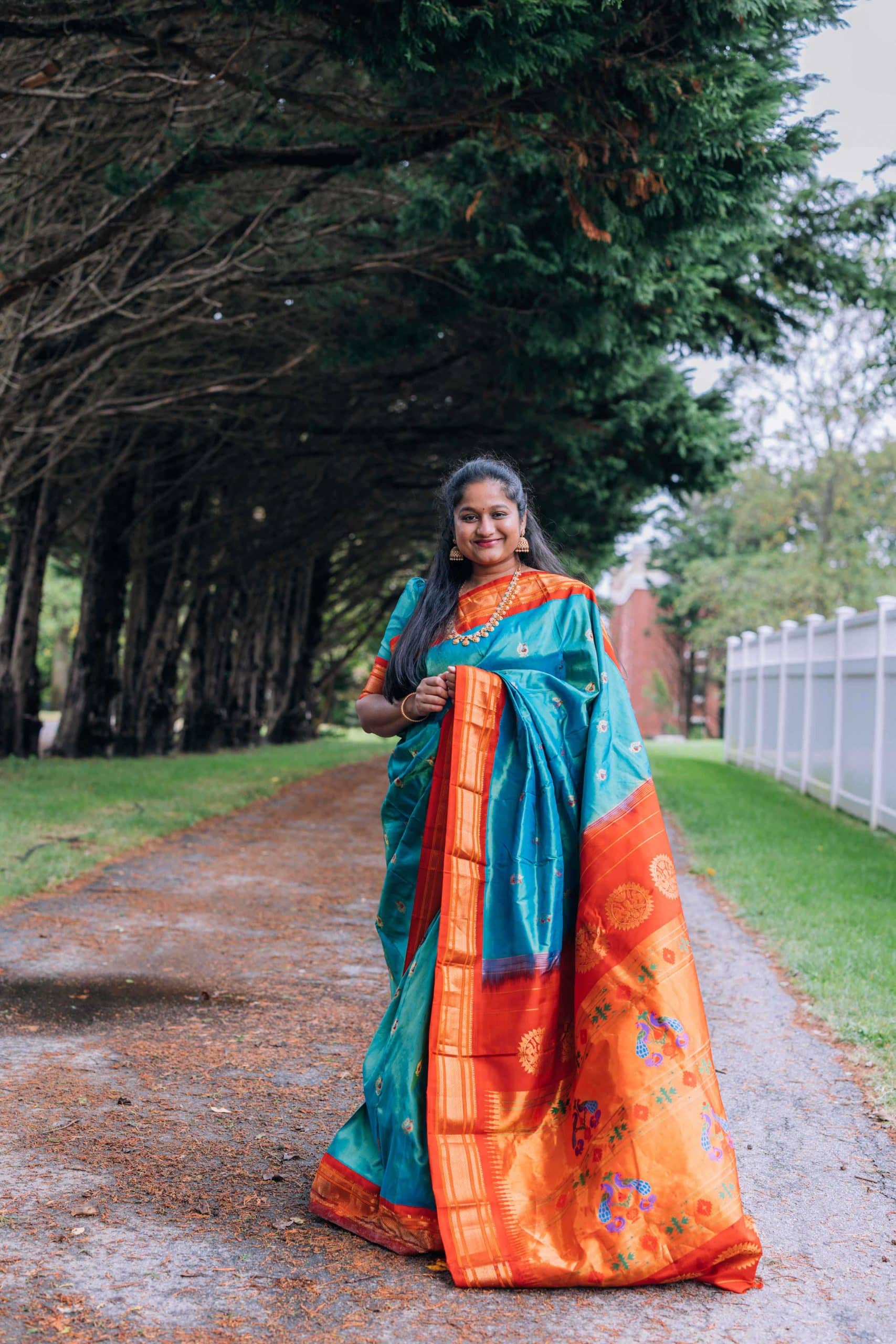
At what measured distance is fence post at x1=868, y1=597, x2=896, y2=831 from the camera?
1137 cm

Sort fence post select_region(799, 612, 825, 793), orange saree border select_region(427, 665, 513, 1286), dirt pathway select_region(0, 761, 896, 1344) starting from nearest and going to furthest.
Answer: dirt pathway select_region(0, 761, 896, 1344) < orange saree border select_region(427, 665, 513, 1286) < fence post select_region(799, 612, 825, 793)

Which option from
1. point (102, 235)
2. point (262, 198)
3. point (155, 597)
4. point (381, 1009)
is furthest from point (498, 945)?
point (155, 597)

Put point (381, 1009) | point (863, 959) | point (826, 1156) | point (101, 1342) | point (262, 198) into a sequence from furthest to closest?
point (262, 198), point (863, 959), point (381, 1009), point (826, 1156), point (101, 1342)

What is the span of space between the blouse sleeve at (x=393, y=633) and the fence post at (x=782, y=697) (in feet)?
→ 46.7

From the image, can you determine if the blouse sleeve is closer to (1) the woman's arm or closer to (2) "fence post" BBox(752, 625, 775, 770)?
(1) the woman's arm

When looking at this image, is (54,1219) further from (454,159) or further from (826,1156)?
(454,159)

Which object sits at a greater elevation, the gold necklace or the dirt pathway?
the gold necklace

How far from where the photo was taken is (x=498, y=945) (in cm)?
319

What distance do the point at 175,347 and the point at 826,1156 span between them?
11620mm

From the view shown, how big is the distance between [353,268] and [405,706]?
818cm

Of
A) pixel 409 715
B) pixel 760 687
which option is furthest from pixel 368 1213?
pixel 760 687

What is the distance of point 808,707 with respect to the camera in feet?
51.5

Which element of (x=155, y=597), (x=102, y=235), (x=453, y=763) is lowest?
(x=453, y=763)

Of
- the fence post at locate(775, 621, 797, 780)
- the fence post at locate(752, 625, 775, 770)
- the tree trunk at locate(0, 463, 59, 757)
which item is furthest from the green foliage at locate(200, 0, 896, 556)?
the tree trunk at locate(0, 463, 59, 757)
